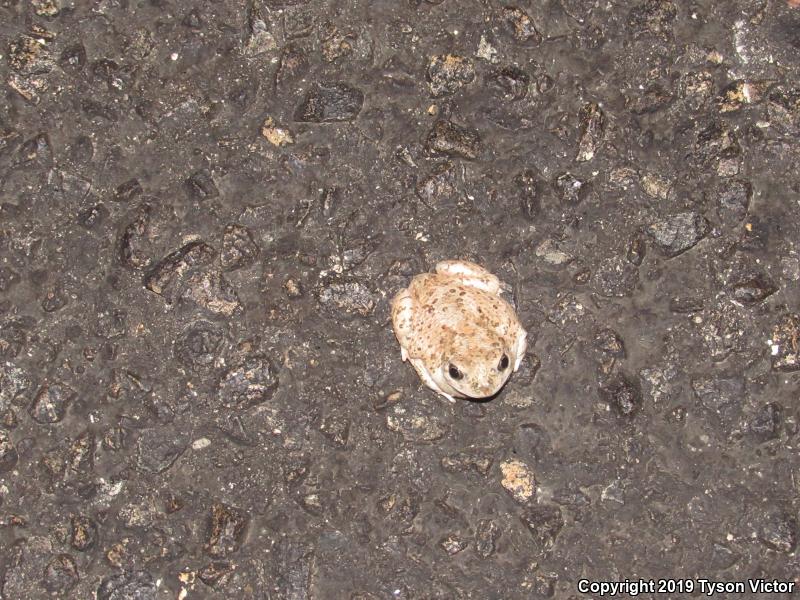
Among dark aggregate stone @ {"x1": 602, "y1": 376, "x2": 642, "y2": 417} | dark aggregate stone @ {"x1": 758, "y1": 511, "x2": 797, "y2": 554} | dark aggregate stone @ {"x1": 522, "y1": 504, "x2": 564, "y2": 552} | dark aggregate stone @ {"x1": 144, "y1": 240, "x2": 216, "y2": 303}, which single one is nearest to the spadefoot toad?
dark aggregate stone @ {"x1": 602, "y1": 376, "x2": 642, "y2": 417}

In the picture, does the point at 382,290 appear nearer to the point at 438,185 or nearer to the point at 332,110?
the point at 438,185

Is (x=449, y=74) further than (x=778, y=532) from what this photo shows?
Yes

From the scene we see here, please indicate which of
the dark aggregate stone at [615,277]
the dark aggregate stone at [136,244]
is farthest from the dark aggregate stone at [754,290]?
the dark aggregate stone at [136,244]

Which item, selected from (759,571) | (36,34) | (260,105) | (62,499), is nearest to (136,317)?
(62,499)

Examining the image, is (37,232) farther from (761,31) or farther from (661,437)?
(761,31)

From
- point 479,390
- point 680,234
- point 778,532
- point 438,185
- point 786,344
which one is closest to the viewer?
point 479,390

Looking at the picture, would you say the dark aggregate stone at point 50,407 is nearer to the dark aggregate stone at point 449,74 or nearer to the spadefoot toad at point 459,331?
the spadefoot toad at point 459,331

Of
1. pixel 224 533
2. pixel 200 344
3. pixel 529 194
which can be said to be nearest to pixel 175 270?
pixel 200 344

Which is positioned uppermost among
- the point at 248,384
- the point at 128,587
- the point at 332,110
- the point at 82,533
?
the point at 332,110
